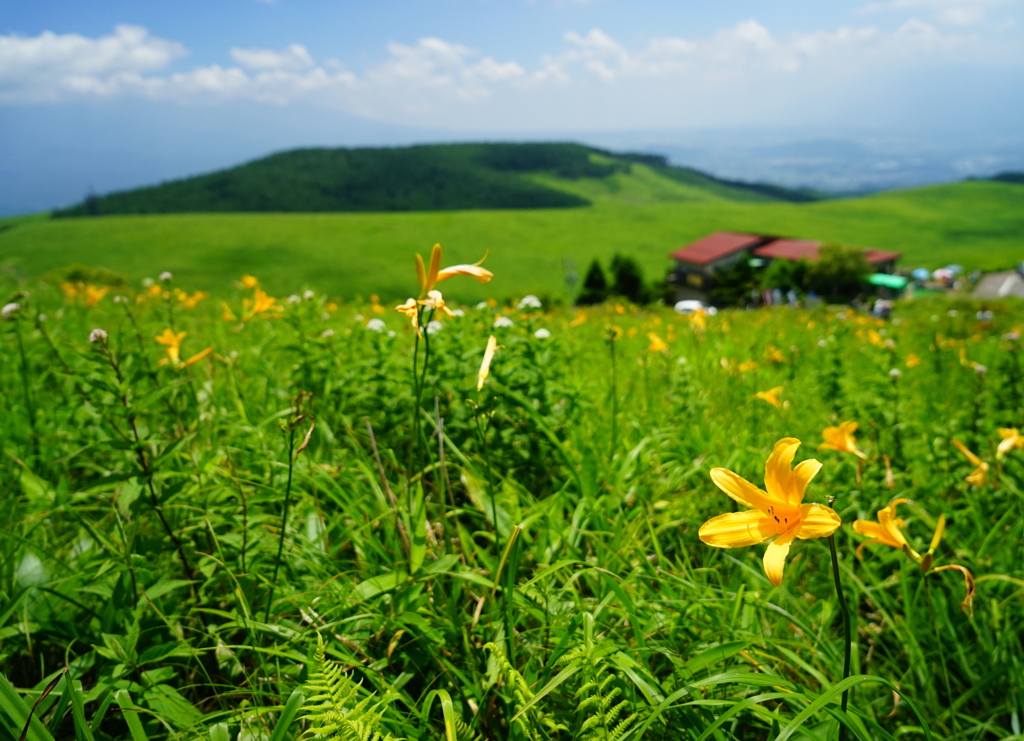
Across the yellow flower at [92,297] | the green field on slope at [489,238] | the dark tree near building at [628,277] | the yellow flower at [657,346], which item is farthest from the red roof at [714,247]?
the yellow flower at [92,297]

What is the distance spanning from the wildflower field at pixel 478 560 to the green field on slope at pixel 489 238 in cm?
4398

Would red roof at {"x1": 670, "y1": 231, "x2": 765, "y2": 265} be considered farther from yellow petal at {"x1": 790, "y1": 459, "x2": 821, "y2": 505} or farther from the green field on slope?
yellow petal at {"x1": 790, "y1": 459, "x2": 821, "y2": 505}

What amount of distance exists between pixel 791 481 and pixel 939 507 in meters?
1.83

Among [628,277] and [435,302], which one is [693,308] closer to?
[628,277]

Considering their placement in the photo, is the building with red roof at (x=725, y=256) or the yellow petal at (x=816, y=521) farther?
the building with red roof at (x=725, y=256)

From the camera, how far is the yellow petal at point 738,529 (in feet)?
2.75

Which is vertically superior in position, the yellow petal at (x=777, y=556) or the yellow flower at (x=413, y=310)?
the yellow flower at (x=413, y=310)

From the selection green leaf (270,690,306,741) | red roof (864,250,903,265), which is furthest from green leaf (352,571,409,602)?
red roof (864,250,903,265)

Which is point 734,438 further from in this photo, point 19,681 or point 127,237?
point 127,237

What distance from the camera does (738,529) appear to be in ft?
2.80

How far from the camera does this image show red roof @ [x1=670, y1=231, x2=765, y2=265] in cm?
5950

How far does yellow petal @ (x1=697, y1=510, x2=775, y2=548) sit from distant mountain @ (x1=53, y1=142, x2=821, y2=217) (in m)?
96.3

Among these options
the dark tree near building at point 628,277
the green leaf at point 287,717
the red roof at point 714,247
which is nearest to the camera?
the green leaf at point 287,717

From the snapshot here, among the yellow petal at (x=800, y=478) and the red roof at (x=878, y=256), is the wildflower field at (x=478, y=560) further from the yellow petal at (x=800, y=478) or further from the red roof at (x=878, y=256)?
the red roof at (x=878, y=256)
